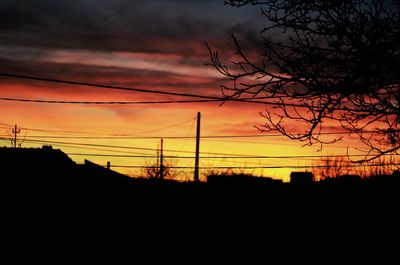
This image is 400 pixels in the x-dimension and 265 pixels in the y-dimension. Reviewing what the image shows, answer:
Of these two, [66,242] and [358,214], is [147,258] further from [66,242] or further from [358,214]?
[358,214]

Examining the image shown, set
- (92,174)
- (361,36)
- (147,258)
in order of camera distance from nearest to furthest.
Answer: (361,36) → (147,258) → (92,174)

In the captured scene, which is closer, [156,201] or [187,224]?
[187,224]

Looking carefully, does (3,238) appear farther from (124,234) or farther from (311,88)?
(311,88)

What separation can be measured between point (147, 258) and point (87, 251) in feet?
3.77

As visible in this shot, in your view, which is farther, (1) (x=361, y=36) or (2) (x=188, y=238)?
(2) (x=188, y=238)

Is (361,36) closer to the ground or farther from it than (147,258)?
farther from it

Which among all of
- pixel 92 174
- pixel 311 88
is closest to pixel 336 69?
pixel 311 88

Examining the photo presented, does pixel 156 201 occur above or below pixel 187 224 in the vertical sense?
above

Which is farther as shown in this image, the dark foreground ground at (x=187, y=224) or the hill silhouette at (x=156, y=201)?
the hill silhouette at (x=156, y=201)

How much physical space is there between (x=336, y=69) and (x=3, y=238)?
6.73 meters

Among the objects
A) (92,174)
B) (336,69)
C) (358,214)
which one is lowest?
(358,214)

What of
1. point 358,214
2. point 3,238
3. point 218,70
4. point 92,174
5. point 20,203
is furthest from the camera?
point 92,174

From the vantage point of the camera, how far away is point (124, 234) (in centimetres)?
974

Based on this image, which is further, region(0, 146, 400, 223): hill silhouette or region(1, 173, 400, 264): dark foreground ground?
region(0, 146, 400, 223): hill silhouette
